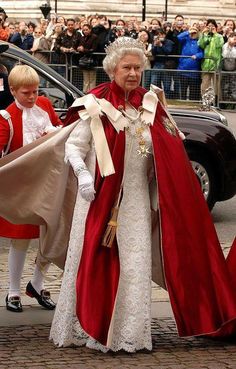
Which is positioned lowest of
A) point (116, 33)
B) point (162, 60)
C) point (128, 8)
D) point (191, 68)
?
point (128, 8)

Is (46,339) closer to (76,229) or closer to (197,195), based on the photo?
(76,229)

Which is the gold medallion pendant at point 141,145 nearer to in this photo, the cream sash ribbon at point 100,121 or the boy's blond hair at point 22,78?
the cream sash ribbon at point 100,121

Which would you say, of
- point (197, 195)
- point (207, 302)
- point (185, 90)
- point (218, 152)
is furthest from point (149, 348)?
point (185, 90)

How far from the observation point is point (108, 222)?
6324 mm

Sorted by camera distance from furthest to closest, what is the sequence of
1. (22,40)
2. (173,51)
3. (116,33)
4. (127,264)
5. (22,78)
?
(22,40), (116,33), (173,51), (22,78), (127,264)

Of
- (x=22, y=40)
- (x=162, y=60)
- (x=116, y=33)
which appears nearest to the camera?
(x=162, y=60)

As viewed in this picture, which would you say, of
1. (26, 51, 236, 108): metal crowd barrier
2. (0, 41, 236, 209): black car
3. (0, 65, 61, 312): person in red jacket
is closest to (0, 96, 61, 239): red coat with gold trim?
(0, 65, 61, 312): person in red jacket

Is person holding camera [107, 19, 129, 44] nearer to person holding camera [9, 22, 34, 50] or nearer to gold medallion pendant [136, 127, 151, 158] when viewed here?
person holding camera [9, 22, 34, 50]

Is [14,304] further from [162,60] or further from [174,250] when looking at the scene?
[162,60]

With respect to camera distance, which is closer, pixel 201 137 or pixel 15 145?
pixel 15 145

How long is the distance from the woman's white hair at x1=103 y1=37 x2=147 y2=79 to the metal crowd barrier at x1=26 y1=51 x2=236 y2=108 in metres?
15.6

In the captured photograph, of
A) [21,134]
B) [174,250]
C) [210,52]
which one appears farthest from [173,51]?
[174,250]

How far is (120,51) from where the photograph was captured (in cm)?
640

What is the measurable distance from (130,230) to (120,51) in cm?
107
